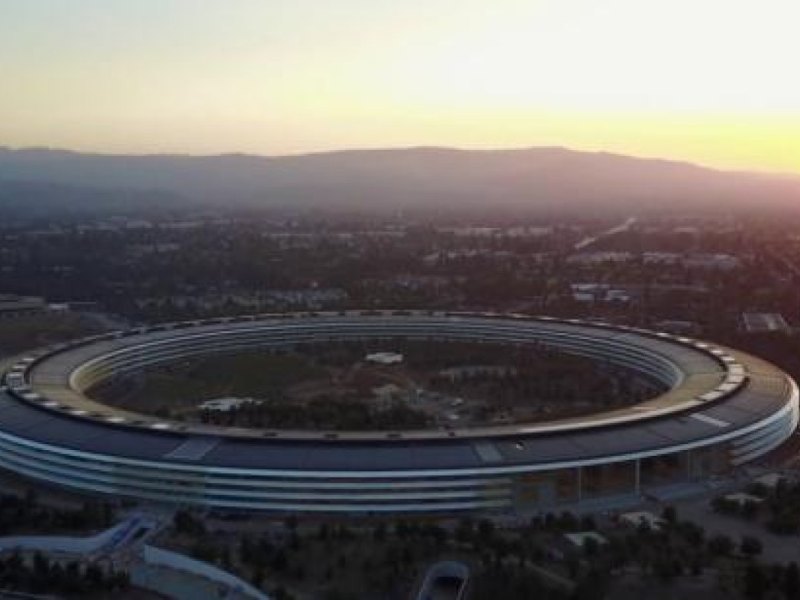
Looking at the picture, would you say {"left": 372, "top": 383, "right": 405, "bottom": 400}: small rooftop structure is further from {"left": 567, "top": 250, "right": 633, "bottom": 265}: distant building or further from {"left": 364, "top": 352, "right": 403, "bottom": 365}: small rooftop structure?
{"left": 567, "top": 250, "right": 633, "bottom": 265}: distant building

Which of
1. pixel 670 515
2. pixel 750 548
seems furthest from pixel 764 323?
pixel 750 548

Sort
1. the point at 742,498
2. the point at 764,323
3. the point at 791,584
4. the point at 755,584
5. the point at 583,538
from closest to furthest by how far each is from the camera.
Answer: the point at 791,584, the point at 755,584, the point at 583,538, the point at 742,498, the point at 764,323

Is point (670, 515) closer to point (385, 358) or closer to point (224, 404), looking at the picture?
point (224, 404)

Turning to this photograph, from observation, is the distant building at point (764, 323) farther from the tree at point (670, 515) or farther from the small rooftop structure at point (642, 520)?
the small rooftop structure at point (642, 520)

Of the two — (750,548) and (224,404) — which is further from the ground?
(750,548)

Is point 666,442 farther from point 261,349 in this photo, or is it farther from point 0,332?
point 0,332

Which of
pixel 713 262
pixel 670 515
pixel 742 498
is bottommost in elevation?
pixel 742 498

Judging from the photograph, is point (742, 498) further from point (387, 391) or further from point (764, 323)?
point (764, 323)

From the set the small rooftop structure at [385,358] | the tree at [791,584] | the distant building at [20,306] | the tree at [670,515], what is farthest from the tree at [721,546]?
the distant building at [20,306]

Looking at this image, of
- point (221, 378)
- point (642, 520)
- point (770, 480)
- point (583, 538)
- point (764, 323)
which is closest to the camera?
point (583, 538)

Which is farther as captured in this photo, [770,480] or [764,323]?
[764,323]
